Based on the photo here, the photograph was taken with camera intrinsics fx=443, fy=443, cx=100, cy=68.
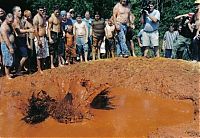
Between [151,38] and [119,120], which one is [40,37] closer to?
[151,38]

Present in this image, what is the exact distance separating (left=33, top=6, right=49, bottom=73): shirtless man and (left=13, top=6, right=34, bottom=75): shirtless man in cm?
27

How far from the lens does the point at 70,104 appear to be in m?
8.15

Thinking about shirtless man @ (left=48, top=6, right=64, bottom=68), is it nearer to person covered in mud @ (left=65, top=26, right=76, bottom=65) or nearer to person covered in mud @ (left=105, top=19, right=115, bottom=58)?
person covered in mud @ (left=65, top=26, right=76, bottom=65)

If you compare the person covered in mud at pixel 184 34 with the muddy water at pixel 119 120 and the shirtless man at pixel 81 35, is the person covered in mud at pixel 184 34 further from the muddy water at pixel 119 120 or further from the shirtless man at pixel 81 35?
the muddy water at pixel 119 120

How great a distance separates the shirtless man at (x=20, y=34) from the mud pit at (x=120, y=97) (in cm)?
51

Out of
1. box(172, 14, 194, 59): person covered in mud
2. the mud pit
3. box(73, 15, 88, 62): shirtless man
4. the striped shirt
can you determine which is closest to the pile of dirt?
the mud pit

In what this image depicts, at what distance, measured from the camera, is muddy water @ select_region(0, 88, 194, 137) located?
7348 mm

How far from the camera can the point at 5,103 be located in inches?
349

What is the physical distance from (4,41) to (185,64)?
13.7 feet

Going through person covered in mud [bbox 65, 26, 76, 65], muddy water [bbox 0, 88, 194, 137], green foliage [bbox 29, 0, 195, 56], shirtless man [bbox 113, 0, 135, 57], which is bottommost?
muddy water [bbox 0, 88, 194, 137]

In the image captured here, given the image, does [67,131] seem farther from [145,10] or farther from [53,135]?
[145,10]

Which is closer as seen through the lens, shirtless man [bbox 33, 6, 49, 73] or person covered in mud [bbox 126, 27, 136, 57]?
shirtless man [bbox 33, 6, 49, 73]

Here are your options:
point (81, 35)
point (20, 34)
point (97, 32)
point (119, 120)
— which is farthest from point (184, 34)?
point (119, 120)

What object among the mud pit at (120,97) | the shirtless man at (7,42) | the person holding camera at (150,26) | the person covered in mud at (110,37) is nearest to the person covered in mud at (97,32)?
the person covered in mud at (110,37)
